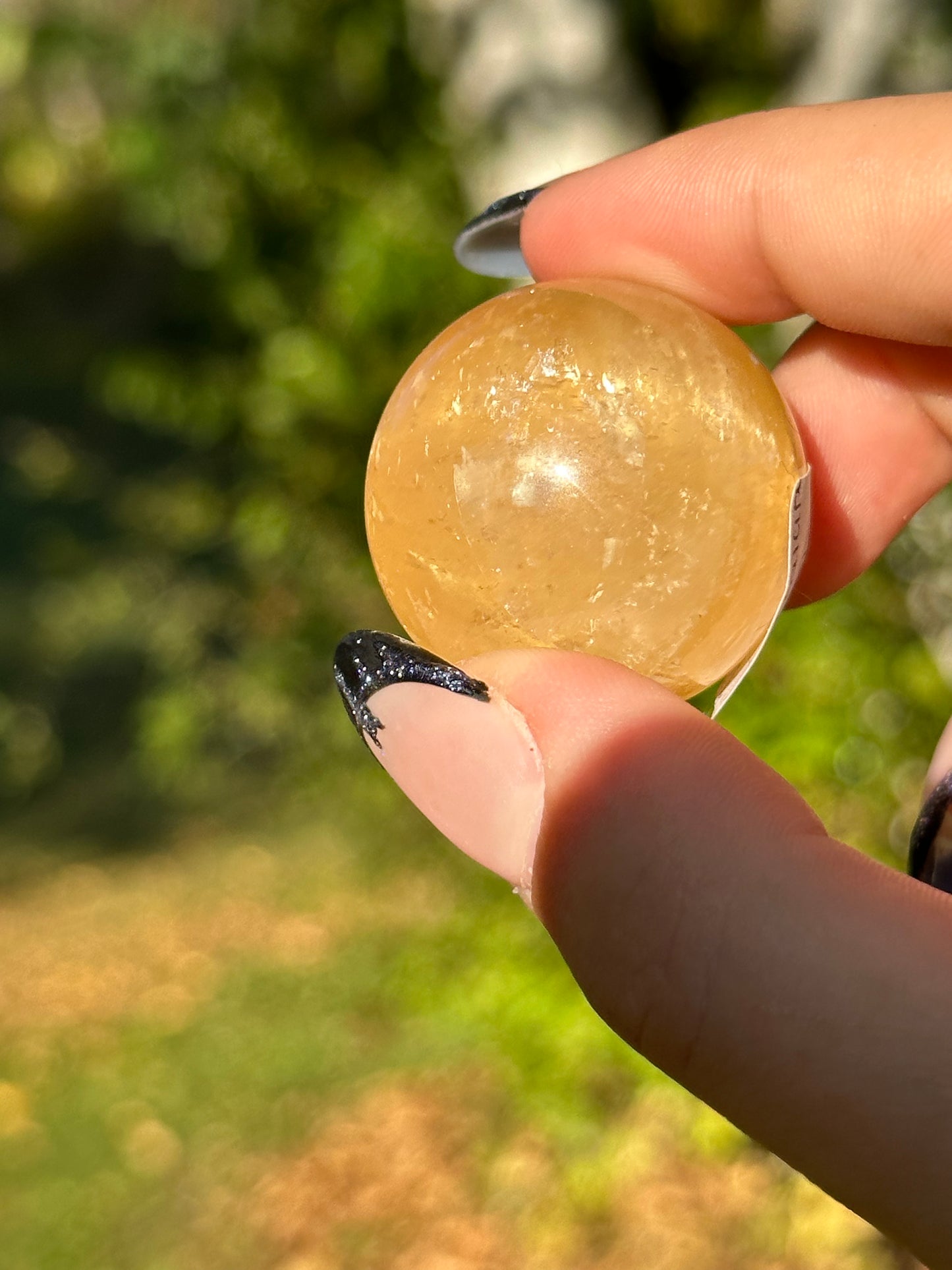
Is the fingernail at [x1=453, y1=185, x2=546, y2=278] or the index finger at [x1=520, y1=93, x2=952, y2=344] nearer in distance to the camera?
the index finger at [x1=520, y1=93, x2=952, y2=344]

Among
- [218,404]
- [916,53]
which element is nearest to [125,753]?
[218,404]

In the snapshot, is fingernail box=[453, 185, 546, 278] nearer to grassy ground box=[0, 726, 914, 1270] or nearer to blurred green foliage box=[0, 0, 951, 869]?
blurred green foliage box=[0, 0, 951, 869]

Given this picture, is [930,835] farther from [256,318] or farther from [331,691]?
[256,318]

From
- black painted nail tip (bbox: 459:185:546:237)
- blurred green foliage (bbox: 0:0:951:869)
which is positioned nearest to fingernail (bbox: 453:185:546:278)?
black painted nail tip (bbox: 459:185:546:237)

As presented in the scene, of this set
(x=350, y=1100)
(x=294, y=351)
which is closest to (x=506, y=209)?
(x=294, y=351)

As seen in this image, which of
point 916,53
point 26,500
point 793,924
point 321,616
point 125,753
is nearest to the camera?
point 793,924

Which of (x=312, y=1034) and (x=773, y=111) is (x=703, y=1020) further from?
(x=312, y=1034)
